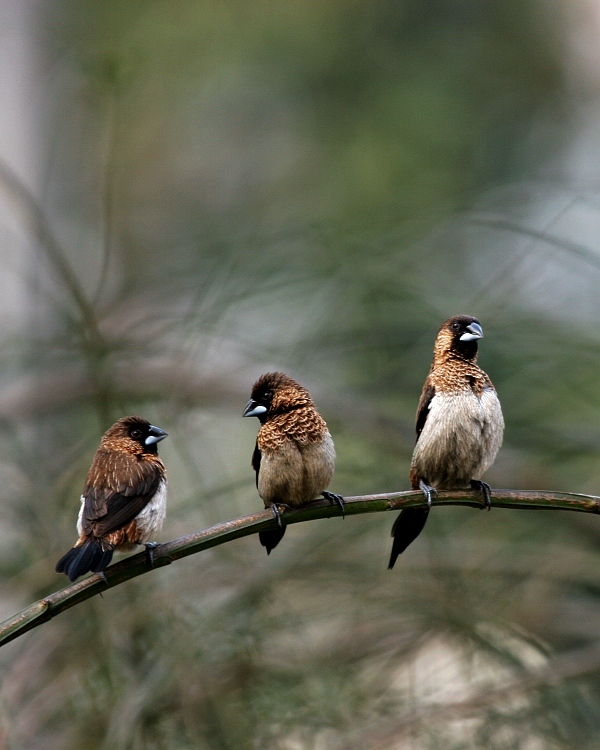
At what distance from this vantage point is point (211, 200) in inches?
456

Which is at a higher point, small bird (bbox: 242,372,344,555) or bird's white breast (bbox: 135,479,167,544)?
small bird (bbox: 242,372,344,555)

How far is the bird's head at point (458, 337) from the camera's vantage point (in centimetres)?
354

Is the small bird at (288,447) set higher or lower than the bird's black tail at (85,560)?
higher

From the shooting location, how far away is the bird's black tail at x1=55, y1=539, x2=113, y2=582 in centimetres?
291

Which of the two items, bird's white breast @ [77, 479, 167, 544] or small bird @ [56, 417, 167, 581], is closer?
small bird @ [56, 417, 167, 581]

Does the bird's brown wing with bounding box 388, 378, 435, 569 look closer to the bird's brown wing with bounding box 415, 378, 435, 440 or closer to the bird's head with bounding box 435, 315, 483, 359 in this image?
the bird's brown wing with bounding box 415, 378, 435, 440

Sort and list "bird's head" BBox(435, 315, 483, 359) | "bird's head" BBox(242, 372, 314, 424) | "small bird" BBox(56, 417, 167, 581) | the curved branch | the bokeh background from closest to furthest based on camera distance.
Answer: the curved branch < "small bird" BBox(56, 417, 167, 581) < "bird's head" BBox(435, 315, 483, 359) < "bird's head" BBox(242, 372, 314, 424) < the bokeh background

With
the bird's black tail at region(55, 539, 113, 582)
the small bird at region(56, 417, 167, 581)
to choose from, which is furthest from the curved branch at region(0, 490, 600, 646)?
the small bird at region(56, 417, 167, 581)

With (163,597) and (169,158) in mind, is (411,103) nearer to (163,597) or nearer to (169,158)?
(169,158)

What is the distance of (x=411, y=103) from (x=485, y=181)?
2.01 metres

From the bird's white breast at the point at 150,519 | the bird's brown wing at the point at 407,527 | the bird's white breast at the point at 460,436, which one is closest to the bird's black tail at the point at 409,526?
the bird's brown wing at the point at 407,527

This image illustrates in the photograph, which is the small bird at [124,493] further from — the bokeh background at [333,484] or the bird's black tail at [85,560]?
the bokeh background at [333,484]

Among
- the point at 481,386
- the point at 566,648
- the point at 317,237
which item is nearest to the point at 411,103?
the point at 317,237

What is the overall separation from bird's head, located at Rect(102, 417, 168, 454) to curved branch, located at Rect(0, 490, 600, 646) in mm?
1007
